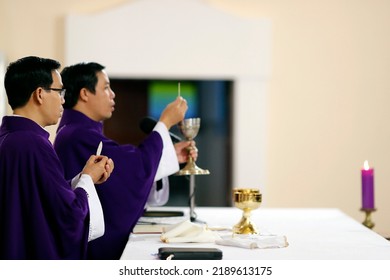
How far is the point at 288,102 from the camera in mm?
5625

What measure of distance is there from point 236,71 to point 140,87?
2.72 ft

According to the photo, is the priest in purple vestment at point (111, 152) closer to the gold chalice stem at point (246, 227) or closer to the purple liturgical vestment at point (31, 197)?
the gold chalice stem at point (246, 227)

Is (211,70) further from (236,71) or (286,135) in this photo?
(286,135)

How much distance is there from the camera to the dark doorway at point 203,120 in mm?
5848

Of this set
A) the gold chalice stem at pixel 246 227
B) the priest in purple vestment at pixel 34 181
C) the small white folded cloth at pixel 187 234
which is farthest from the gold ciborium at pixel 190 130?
the priest in purple vestment at pixel 34 181

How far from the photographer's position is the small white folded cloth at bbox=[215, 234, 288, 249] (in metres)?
2.29

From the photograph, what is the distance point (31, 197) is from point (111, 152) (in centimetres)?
73

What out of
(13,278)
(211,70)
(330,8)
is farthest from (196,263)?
(330,8)

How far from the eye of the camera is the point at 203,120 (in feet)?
20.4

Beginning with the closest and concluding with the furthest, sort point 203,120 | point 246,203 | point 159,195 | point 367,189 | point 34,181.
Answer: point 34,181 < point 246,203 < point 367,189 < point 159,195 < point 203,120

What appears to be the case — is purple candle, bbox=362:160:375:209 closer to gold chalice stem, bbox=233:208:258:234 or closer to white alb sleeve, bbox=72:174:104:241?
gold chalice stem, bbox=233:208:258:234

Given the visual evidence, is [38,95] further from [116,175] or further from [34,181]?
[116,175]

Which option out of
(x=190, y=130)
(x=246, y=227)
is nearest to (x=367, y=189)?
(x=246, y=227)

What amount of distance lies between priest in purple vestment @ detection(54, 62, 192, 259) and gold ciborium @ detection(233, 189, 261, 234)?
54 centimetres
